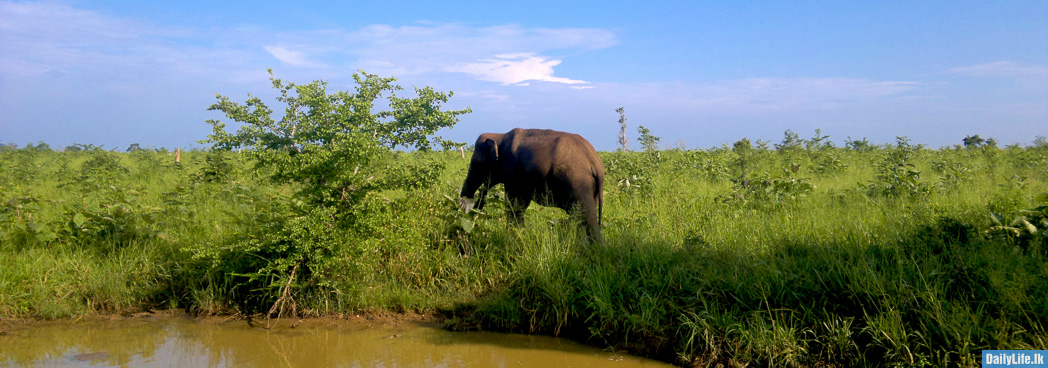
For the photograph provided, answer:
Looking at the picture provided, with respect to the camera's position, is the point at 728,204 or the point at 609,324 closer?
the point at 609,324

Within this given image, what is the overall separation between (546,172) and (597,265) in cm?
145

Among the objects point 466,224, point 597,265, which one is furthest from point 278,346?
point 597,265

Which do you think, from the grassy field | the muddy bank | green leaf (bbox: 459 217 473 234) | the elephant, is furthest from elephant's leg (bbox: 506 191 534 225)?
the muddy bank

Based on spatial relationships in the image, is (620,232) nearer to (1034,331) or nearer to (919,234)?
(919,234)

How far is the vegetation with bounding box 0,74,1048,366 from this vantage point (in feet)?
13.0

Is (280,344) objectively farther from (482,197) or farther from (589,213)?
(589,213)

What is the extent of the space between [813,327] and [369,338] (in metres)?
3.24

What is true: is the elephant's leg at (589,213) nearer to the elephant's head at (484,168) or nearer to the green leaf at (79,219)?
the elephant's head at (484,168)

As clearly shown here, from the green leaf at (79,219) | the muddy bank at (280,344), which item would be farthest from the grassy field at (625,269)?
the muddy bank at (280,344)

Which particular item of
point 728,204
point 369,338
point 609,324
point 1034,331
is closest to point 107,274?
point 369,338

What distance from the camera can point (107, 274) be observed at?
18.6 ft

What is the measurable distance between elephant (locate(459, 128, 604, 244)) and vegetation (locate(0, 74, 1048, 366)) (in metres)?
0.25

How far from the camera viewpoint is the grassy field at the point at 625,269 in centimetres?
396

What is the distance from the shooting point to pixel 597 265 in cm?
503
